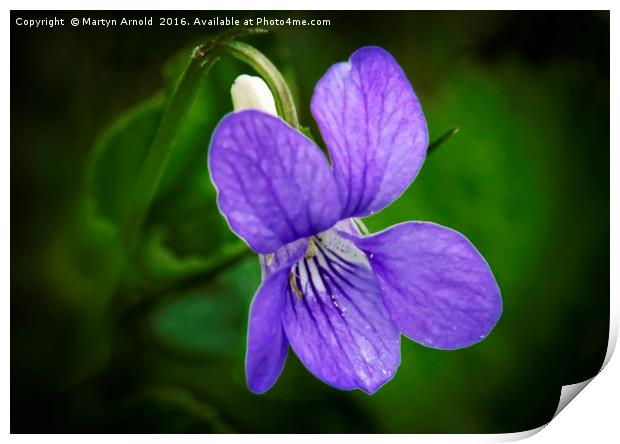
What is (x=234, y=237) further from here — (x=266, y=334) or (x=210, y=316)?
(x=266, y=334)

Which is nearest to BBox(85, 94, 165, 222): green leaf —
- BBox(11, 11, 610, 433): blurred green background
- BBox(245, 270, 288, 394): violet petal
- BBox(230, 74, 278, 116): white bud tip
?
BBox(11, 11, 610, 433): blurred green background

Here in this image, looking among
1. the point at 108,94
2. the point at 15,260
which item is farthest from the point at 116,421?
the point at 108,94

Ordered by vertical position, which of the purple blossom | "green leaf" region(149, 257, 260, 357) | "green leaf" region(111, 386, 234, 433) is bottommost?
"green leaf" region(111, 386, 234, 433)

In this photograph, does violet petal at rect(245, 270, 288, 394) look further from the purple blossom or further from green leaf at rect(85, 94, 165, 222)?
green leaf at rect(85, 94, 165, 222)

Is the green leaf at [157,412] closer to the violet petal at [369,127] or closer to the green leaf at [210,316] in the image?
the green leaf at [210,316]

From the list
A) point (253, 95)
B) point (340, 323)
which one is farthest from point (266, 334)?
point (253, 95)

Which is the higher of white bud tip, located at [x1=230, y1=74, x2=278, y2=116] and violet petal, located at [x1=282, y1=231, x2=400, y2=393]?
white bud tip, located at [x1=230, y1=74, x2=278, y2=116]

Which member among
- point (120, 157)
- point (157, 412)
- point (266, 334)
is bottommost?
point (157, 412)
